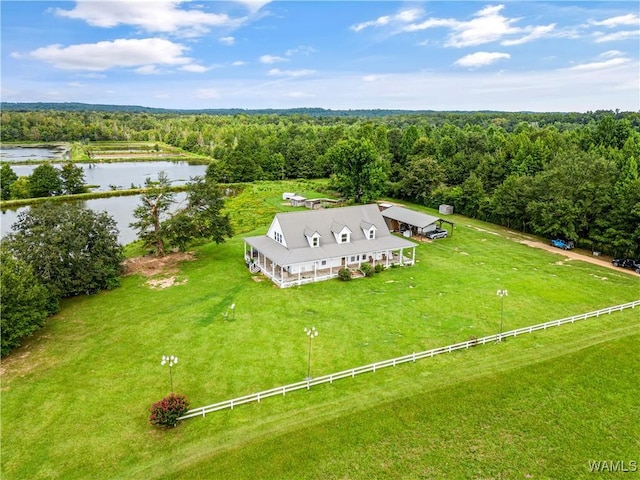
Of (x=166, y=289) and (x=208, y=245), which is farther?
(x=208, y=245)

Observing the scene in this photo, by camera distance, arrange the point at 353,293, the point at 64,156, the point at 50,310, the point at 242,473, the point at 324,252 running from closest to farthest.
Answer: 1. the point at 242,473
2. the point at 50,310
3. the point at 353,293
4. the point at 324,252
5. the point at 64,156

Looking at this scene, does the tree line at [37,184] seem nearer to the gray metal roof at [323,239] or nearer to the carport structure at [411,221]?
the gray metal roof at [323,239]

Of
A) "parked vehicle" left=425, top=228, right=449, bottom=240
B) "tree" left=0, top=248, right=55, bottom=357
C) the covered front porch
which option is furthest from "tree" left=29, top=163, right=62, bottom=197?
"parked vehicle" left=425, top=228, right=449, bottom=240

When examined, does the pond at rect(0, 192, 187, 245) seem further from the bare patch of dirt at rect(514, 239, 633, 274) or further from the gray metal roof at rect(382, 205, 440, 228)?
the bare patch of dirt at rect(514, 239, 633, 274)

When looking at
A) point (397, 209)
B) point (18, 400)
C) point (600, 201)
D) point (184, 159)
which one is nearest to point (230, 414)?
point (18, 400)

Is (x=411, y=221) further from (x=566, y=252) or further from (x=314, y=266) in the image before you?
(x=314, y=266)

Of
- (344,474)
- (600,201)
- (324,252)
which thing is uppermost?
(600,201)

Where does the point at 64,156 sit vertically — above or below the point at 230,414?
above

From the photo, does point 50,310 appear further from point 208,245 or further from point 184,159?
point 184,159
